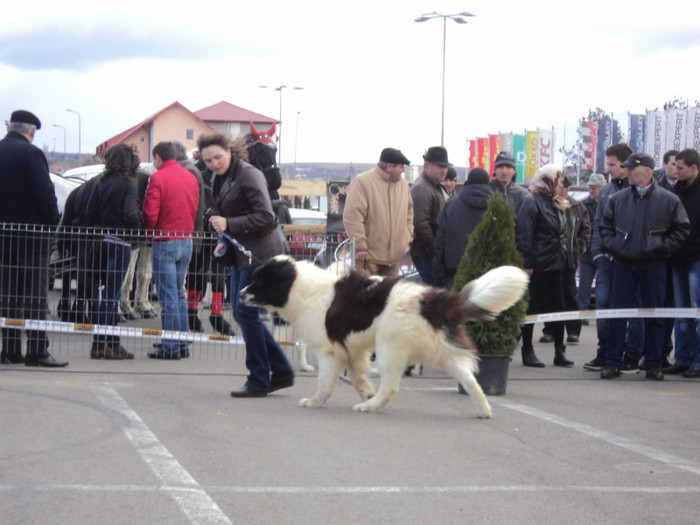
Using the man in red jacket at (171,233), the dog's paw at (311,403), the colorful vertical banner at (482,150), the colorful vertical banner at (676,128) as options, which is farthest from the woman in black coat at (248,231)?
the colorful vertical banner at (482,150)

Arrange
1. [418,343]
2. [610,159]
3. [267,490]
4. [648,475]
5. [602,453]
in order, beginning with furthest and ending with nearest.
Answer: [610,159] → [418,343] → [602,453] → [648,475] → [267,490]

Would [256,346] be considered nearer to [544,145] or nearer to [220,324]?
[220,324]

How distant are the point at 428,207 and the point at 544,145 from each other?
4265cm

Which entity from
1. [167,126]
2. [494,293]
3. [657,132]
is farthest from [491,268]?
[167,126]

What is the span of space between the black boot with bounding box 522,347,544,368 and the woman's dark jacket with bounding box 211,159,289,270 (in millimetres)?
3999

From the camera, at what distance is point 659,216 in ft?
32.2

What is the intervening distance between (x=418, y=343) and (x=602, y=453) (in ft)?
5.32

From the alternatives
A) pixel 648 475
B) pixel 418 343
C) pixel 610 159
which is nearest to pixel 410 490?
pixel 648 475

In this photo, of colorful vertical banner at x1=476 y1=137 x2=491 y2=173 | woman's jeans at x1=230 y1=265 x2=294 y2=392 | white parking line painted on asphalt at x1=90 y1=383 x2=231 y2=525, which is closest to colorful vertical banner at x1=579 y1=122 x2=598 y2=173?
colorful vertical banner at x1=476 y1=137 x2=491 y2=173

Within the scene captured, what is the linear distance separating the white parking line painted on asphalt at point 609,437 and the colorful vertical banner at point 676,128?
3792cm

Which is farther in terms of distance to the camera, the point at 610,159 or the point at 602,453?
the point at 610,159

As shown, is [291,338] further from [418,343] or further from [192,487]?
[192,487]

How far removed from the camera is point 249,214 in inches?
327

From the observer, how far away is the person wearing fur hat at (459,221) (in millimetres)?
10195
